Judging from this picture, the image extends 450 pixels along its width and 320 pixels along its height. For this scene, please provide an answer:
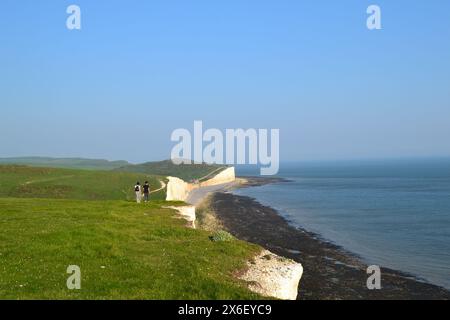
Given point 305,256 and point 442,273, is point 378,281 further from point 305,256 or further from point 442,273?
point 305,256

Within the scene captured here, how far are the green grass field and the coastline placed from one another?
878cm

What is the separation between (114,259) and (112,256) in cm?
63

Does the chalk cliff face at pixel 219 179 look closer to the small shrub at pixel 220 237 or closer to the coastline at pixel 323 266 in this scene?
the coastline at pixel 323 266

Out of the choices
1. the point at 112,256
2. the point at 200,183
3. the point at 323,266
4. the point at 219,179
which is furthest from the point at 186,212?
the point at 219,179

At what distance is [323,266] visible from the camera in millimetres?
40031

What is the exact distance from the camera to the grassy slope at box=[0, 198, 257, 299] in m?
16.2

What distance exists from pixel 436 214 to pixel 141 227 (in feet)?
188

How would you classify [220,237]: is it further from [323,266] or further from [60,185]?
[60,185]

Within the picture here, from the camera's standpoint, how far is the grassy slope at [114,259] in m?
16.2

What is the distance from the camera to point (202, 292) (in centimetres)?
1631

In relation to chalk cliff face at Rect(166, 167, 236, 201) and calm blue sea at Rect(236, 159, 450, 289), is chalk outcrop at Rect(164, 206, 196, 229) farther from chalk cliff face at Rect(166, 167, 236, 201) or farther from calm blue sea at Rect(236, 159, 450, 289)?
chalk cliff face at Rect(166, 167, 236, 201)

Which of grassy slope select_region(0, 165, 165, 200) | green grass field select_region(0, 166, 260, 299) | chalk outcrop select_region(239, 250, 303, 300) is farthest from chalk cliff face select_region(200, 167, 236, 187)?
chalk outcrop select_region(239, 250, 303, 300)
